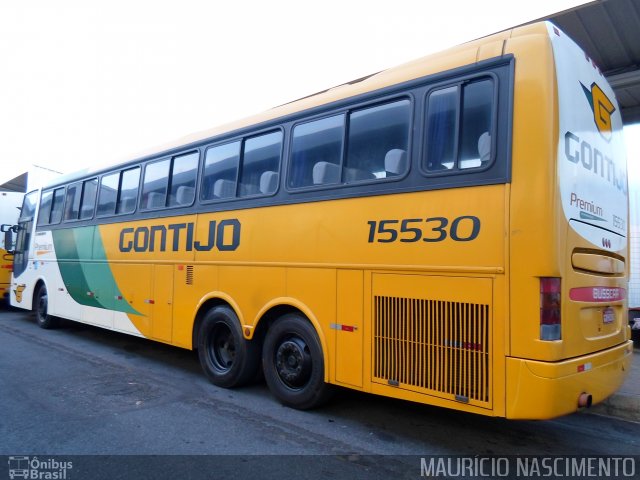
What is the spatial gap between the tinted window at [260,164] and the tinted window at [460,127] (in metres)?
1.96

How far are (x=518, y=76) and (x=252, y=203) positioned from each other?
312cm

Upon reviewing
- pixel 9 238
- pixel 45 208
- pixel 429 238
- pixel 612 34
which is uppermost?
pixel 612 34

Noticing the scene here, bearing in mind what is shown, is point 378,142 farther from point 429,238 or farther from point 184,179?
point 184,179

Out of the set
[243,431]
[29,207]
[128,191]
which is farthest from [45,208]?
[243,431]

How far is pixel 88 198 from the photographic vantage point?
8914 mm

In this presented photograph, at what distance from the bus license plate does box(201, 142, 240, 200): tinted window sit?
410 cm

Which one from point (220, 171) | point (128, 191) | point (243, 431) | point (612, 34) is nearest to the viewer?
point (243, 431)

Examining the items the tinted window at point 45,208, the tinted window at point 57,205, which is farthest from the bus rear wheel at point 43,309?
the tinted window at point 57,205

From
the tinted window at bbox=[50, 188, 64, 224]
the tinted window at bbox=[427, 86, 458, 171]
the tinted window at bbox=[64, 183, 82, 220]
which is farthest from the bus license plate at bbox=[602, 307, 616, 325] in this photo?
the tinted window at bbox=[50, 188, 64, 224]

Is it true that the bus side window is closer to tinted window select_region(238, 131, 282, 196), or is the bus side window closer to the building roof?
tinted window select_region(238, 131, 282, 196)

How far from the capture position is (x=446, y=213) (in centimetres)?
382

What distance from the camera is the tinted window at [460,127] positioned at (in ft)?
12.4

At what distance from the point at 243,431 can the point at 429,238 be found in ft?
8.14

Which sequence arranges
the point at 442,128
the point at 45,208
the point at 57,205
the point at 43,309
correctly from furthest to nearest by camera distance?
the point at 45,208, the point at 43,309, the point at 57,205, the point at 442,128
